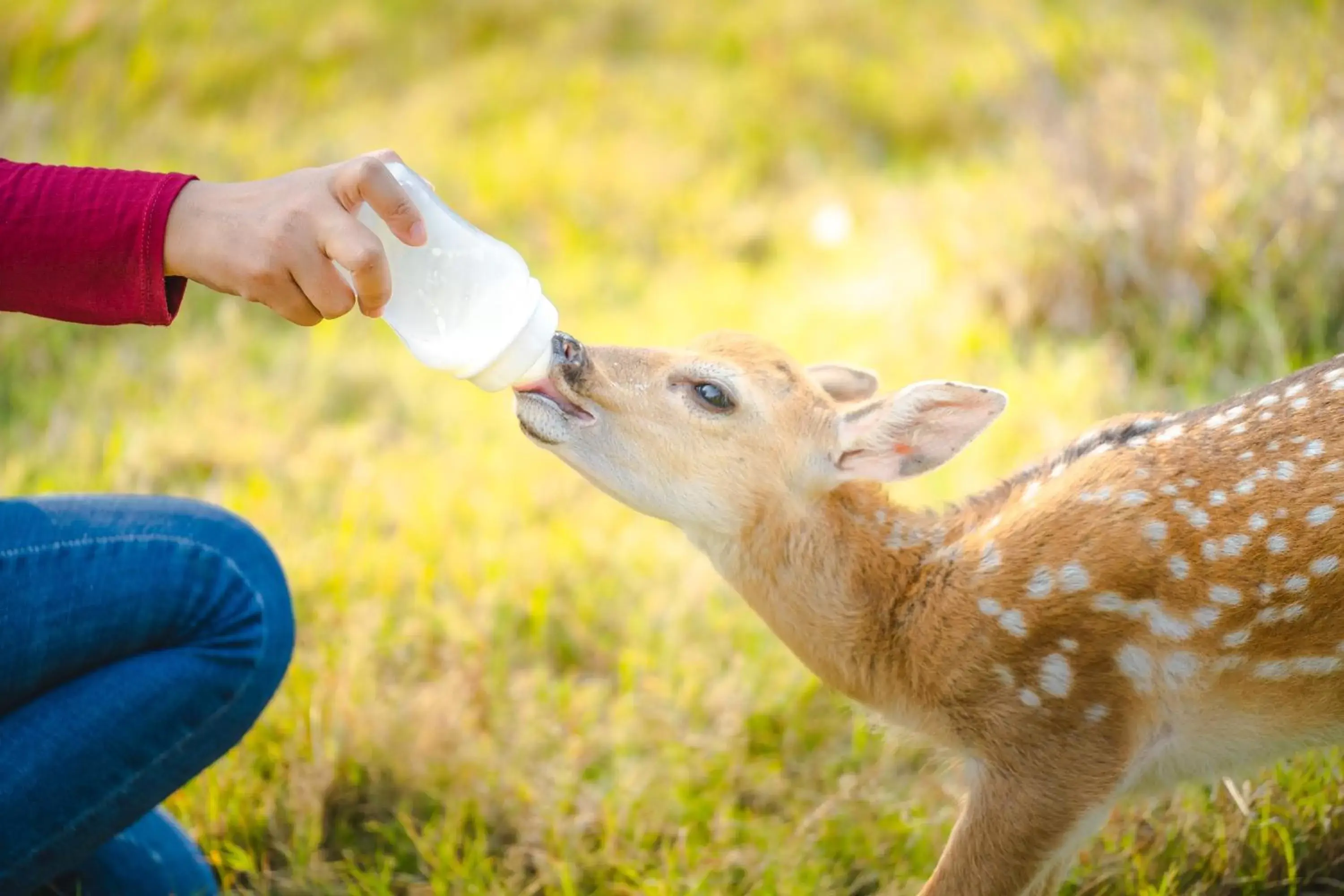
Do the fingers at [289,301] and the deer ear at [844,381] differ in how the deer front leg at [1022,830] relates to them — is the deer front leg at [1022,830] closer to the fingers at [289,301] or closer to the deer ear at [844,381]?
the deer ear at [844,381]

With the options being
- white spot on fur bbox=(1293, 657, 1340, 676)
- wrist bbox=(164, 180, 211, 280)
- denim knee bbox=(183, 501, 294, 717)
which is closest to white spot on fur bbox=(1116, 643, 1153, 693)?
white spot on fur bbox=(1293, 657, 1340, 676)

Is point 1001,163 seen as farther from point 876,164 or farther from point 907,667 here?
point 907,667

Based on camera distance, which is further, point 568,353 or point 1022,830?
point 568,353

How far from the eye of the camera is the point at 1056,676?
2.34m

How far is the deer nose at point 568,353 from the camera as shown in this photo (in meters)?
2.52

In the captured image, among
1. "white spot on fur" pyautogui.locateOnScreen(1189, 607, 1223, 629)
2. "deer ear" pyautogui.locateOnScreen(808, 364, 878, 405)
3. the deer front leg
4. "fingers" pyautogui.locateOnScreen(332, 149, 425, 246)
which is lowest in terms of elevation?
the deer front leg

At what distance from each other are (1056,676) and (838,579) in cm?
46

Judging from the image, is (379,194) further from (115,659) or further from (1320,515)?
(1320,515)

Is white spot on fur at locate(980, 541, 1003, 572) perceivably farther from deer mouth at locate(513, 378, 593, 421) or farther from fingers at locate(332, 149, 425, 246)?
fingers at locate(332, 149, 425, 246)

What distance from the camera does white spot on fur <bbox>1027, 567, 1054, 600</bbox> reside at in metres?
2.38

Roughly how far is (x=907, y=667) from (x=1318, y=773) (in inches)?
37.1

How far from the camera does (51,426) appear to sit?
436 centimetres

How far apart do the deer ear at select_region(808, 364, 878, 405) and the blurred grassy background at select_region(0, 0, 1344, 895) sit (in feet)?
2.38

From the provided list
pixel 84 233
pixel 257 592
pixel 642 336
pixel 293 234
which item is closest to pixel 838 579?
pixel 257 592
